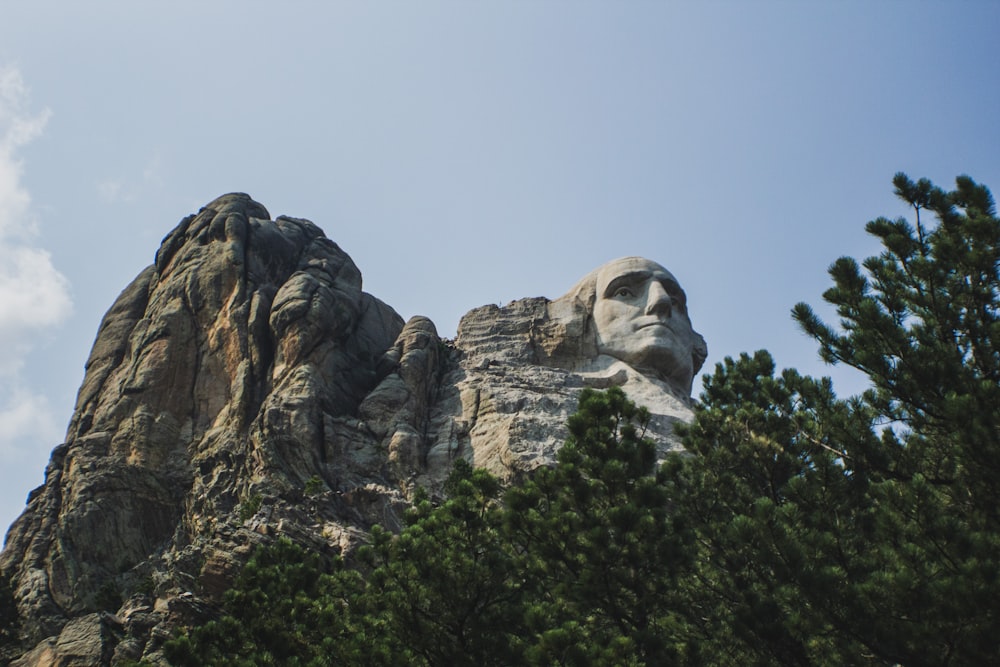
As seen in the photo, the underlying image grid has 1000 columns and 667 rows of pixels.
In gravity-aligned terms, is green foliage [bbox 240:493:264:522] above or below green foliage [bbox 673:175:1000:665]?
above

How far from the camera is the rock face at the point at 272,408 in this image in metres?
28.2

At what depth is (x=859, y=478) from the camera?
17891 mm

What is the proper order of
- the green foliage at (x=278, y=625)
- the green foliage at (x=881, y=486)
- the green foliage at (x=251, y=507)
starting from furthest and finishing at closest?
the green foliage at (x=251, y=507), the green foliage at (x=278, y=625), the green foliage at (x=881, y=486)

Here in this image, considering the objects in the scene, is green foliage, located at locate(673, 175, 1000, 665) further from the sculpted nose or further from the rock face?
the sculpted nose

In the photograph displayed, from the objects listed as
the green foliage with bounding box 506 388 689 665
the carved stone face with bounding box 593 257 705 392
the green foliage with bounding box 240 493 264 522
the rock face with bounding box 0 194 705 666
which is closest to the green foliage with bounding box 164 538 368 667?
the green foliage with bounding box 506 388 689 665

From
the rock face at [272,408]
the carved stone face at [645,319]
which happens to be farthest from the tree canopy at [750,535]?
the carved stone face at [645,319]

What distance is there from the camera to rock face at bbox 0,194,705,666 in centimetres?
2822

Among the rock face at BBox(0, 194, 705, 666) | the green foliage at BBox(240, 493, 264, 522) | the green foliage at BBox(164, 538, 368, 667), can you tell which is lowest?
the green foliage at BBox(164, 538, 368, 667)

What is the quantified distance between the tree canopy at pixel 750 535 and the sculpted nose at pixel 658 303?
1456 cm

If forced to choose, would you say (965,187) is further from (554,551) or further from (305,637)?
(305,637)

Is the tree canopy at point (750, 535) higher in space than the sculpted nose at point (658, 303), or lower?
lower

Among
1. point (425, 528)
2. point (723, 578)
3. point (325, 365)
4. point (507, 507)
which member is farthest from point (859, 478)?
point (325, 365)

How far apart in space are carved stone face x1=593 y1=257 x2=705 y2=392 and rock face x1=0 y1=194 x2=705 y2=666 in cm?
→ 7

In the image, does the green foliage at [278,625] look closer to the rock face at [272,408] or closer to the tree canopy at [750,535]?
the tree canopy at [750,535]
